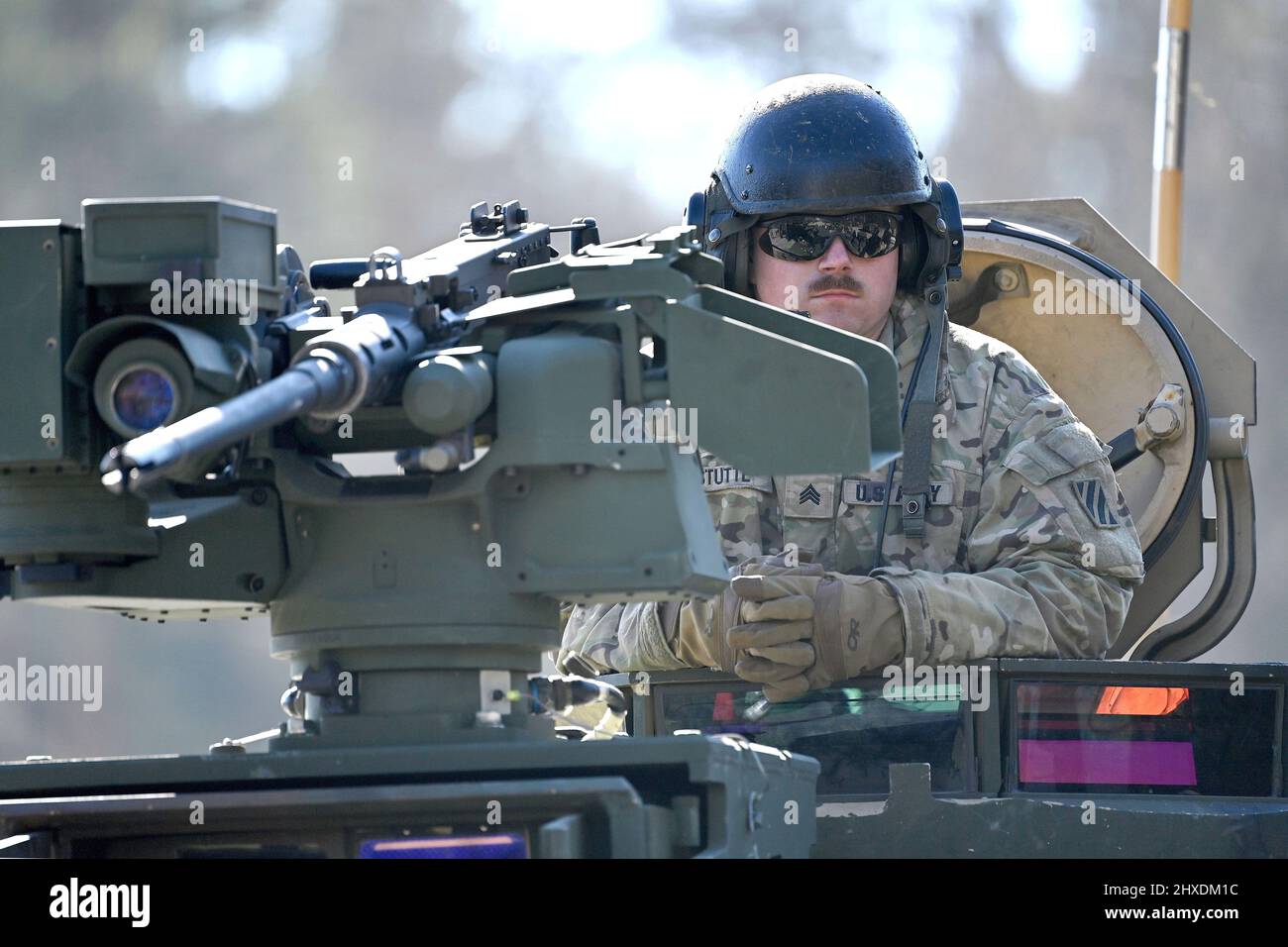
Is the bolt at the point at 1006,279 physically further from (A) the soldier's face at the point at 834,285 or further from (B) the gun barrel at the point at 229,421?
(B) the gun barrel at the point at 229,421

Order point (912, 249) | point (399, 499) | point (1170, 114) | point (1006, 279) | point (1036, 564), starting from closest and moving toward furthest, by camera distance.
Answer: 1. point (399, 499)
2. point (1036, 564)
3. point (912, 249)
4. point (1006, 279)
5. point (1170, 114)

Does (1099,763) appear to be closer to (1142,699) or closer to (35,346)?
(1142,699)

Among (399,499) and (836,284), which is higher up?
(836,284)

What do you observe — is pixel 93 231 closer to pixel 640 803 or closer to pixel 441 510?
pixel 441 510

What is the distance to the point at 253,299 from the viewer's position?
3.95 metres

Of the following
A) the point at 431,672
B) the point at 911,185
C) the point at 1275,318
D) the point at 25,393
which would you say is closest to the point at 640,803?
the point at 431,672

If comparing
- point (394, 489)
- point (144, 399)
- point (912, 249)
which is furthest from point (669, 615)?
point (144, 399)

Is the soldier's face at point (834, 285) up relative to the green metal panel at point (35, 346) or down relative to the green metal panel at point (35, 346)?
up

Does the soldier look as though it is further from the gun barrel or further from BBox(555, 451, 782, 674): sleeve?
the gun barrel

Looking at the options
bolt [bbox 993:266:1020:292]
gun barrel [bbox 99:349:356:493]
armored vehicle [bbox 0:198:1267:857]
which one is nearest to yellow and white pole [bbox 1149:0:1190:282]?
bolt [bbox 993:266:1020:292]

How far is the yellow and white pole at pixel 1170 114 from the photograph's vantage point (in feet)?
29.0

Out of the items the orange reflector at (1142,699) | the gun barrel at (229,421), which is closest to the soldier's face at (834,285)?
the orange reflector at (1142,699)

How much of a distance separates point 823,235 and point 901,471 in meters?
0.65

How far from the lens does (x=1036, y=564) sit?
573 cm
